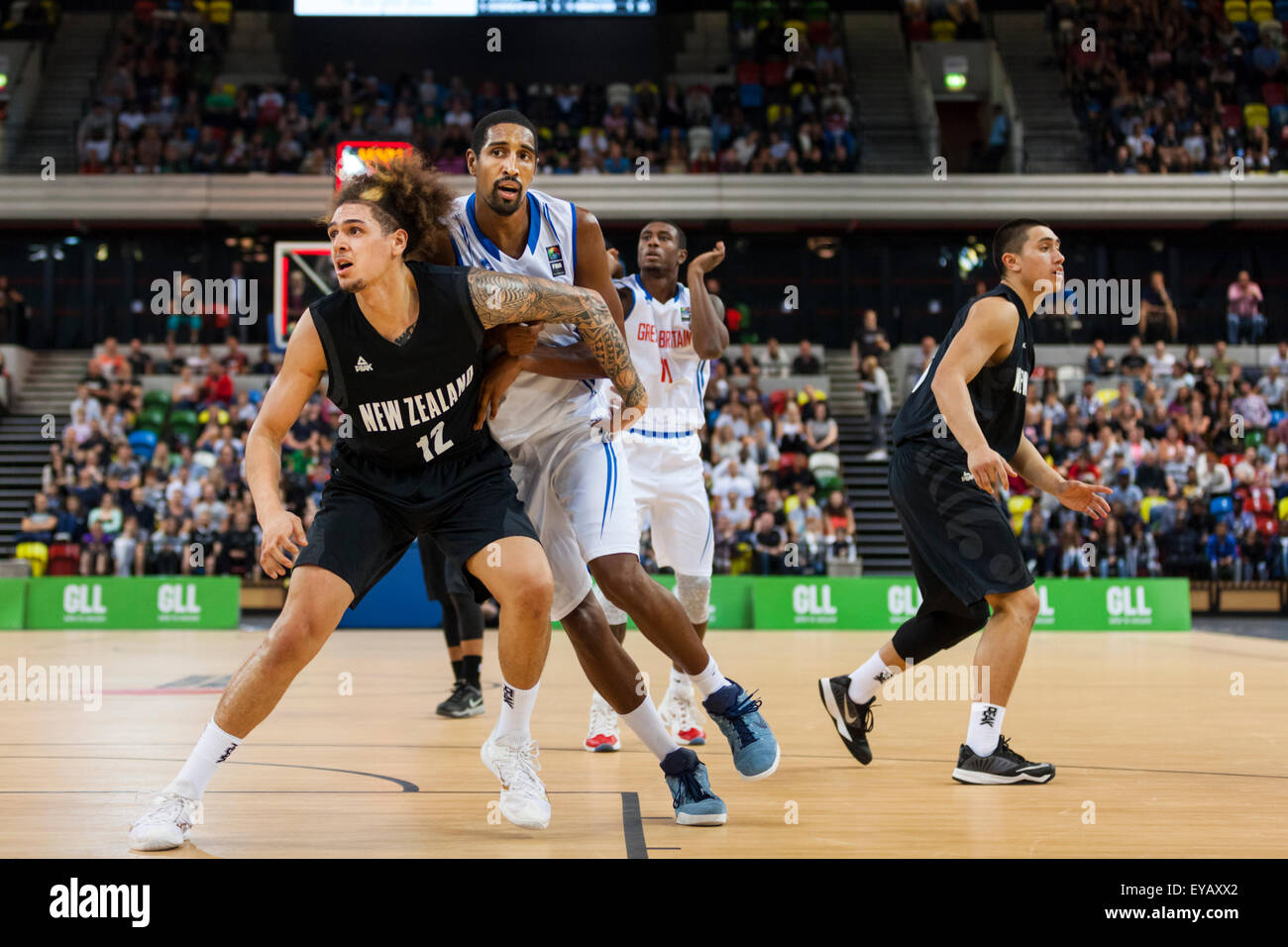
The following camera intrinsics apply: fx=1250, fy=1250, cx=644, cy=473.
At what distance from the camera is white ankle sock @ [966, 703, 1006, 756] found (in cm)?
501

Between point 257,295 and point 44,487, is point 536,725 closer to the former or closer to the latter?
point 44,487

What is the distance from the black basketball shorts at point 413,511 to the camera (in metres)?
4.03

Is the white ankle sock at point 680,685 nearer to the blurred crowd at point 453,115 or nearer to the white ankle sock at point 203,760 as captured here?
the white ankle sock at point 203,760

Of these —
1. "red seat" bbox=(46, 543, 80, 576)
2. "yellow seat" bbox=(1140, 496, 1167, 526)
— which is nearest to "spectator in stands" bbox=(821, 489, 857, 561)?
"yellow seat" bbox=(1140, 496, 1167, 526)

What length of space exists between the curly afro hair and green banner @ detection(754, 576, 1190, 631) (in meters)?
11.5

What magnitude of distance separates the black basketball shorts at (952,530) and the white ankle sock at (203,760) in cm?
294

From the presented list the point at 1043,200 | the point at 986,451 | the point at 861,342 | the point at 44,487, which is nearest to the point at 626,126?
the point at 861,342

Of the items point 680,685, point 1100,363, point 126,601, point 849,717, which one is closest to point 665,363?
point 680,685

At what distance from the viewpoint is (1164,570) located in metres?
17.0

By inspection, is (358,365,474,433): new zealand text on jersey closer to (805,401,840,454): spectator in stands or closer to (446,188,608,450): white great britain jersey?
(446,188,608,450): white great britain jersey

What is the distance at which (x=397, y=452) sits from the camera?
413 cm

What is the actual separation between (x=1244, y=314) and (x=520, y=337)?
21806 mm
